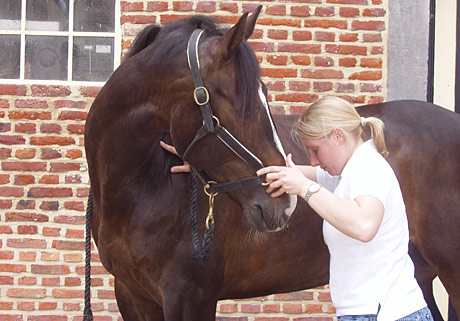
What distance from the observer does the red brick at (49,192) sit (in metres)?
Result: 3.73

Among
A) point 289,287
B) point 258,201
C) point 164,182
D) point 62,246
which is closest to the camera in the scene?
point 258,201

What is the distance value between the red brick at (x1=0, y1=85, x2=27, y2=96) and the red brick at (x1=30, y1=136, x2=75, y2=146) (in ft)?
1.15

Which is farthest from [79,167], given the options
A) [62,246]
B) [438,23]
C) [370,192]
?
[438,23]

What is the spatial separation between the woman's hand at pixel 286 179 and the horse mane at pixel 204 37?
202 millimetres

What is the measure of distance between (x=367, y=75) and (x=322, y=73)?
0.35 m

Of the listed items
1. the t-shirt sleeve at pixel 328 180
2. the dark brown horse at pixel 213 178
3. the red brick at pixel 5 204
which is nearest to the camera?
the dark brown horse at pixel 213 178

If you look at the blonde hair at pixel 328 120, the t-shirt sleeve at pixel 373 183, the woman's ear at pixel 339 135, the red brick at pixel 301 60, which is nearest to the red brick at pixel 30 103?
the red brick at pixel 301 60

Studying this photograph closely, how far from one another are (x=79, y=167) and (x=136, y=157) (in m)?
1.64

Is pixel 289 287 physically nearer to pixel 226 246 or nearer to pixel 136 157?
pixel 226 246

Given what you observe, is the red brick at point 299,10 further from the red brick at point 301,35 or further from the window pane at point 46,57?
the window pane at point 46,57

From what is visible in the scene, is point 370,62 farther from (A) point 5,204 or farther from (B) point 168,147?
(A) point 5,204

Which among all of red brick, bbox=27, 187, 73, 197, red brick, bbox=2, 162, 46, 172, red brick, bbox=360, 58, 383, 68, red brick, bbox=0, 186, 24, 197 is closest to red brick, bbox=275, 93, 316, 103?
red brick, bbox=360, 58, 383, 68

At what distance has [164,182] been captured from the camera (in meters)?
2.40

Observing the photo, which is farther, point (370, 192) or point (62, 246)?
point (62, 246)
